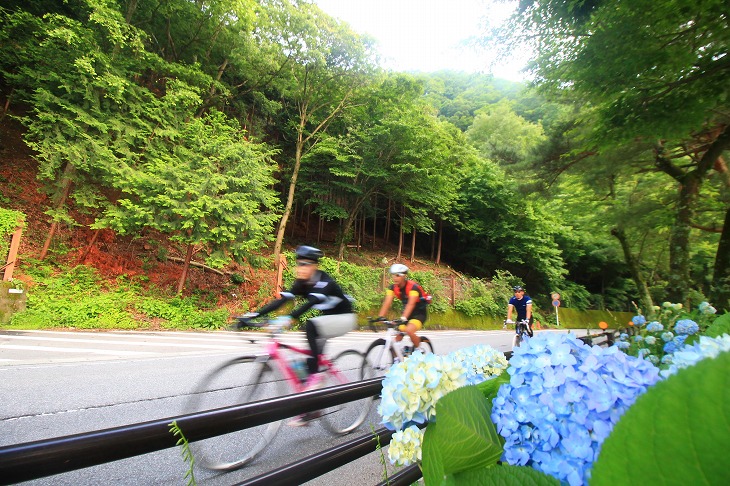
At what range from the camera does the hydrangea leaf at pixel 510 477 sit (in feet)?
1.59

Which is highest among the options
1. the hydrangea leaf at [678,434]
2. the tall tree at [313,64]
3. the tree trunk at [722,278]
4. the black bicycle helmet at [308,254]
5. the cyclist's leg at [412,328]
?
the tall tree at [313,64]

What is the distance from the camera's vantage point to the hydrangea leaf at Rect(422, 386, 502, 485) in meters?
0.56

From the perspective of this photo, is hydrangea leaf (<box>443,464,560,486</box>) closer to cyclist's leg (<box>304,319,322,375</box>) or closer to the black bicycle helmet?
cyclist's leg (<box>304,319,322,375</box>)

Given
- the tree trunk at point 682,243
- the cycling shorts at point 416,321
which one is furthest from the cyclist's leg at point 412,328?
the tree trunk at point 682,243

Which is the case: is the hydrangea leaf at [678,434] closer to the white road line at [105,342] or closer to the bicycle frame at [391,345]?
the bicycle frame at [391,345]

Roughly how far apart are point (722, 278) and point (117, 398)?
10461 millimetres

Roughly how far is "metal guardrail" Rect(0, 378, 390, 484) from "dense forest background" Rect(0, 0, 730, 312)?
5.79 meters

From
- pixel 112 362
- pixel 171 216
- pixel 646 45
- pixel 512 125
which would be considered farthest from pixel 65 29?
pixel 512 125

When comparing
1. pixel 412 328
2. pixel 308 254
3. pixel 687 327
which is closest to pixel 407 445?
pixel 687 327

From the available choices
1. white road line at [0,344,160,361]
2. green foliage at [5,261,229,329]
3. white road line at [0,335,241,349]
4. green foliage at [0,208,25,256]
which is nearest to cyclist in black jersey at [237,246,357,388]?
white road line at [0,344,160,361]

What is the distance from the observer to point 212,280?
13836 millimetres

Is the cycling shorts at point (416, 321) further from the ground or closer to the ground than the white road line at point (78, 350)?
further from the ground

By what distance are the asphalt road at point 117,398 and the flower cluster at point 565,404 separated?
84 centimetres

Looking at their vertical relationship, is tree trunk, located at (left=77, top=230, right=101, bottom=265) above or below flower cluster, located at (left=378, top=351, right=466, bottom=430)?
above
